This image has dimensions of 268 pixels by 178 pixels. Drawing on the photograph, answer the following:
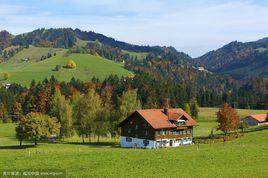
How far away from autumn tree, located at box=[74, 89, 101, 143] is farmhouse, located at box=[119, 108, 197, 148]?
23.0 ft

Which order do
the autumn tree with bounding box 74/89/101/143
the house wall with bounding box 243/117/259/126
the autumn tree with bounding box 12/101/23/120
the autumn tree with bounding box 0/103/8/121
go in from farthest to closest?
the autumn tree with bounding box 12/101/23/120 < the autumn tree with bounding box 0/103/8/121 < the house wall with bounding box 243/117/259/126 < the autumn tree with bounding box 74/89/101/143

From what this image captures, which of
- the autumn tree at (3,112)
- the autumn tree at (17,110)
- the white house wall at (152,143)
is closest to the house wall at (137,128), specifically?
the white house wall at (152,143)

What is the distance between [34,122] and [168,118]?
2747 cm

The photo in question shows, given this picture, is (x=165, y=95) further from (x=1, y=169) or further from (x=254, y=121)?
(x=1, y=169)

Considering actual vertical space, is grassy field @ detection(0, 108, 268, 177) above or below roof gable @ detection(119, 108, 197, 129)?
below

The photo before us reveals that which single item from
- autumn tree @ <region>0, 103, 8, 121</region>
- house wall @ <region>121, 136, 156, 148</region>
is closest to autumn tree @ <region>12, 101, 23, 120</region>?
autumn tree @ <region>0, 103, 8, 121</region>

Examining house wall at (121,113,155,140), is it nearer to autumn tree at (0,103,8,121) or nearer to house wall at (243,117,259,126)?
house wall at (243,117,259,126)

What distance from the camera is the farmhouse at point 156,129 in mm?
88312

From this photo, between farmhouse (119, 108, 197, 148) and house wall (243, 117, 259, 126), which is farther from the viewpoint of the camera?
house wall (243, 117, 259, 126)

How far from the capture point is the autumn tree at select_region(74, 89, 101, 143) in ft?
311

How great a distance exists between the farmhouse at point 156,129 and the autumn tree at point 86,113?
7.02 m

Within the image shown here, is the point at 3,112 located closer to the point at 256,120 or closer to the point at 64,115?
the point at 64,115

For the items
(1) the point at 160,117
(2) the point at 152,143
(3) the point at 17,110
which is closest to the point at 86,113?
(1) the point at 160,117

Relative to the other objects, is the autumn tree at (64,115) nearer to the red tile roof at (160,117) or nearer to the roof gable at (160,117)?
the roof gable at (160,117)
